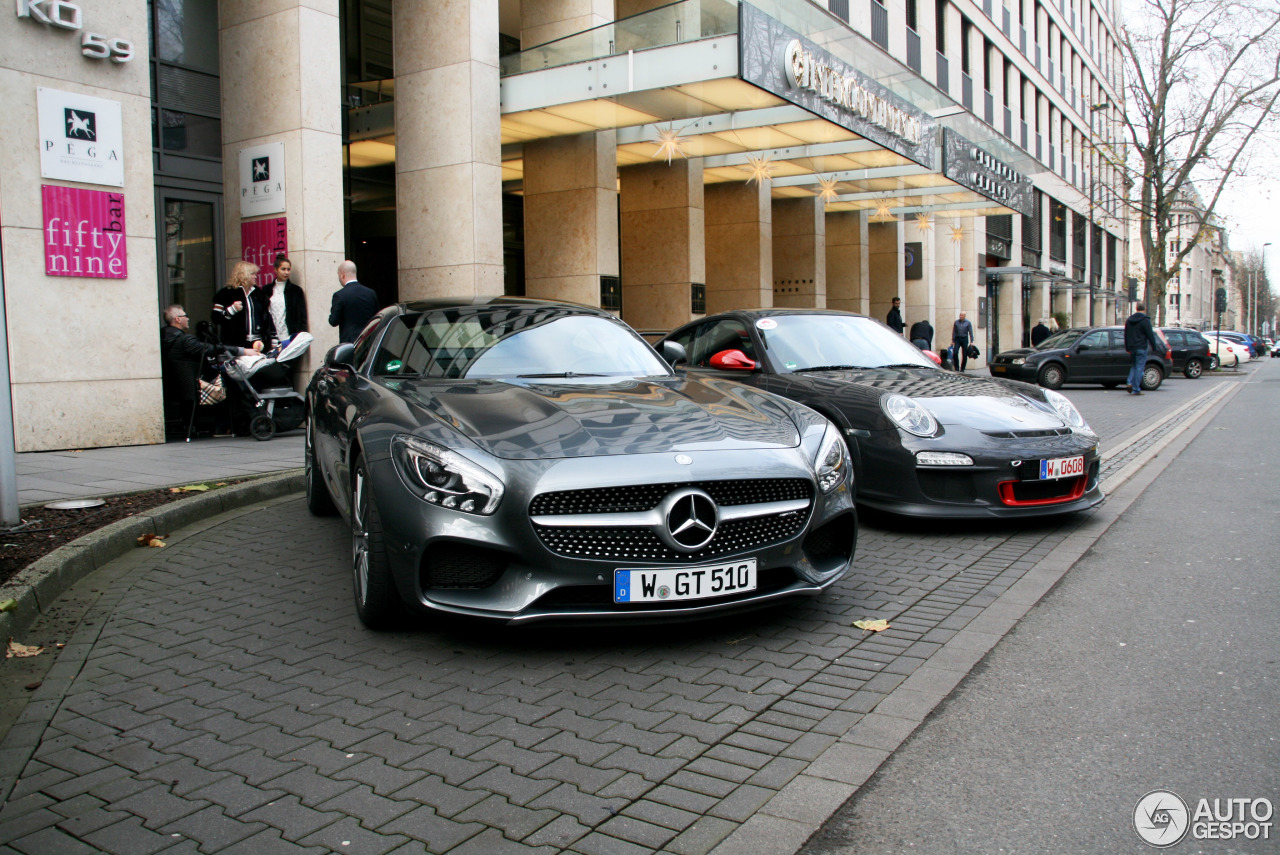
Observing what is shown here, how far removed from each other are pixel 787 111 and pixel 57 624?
13.3m

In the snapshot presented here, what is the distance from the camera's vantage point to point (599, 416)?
413 cm

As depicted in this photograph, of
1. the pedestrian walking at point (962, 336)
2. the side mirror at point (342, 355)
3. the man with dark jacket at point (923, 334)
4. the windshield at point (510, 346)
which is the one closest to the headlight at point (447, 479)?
the windshield at point (510, 346)

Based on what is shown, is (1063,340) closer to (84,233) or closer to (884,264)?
(884,264)

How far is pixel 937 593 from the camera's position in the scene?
476 cm

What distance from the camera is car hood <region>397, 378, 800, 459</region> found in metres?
3.84

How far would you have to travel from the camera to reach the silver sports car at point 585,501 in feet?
11.9

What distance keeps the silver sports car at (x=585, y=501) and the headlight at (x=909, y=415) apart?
5.23ft

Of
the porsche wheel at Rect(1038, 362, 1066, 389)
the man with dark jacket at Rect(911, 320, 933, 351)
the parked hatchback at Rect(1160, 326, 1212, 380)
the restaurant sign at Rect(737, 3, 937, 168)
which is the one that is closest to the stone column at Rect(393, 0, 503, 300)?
the restaurant sign at Rect(737, 3, 937, 168)

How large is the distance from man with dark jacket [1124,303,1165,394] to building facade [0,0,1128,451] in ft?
15.2

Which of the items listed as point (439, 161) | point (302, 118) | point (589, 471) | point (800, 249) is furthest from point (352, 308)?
point (800, 249)

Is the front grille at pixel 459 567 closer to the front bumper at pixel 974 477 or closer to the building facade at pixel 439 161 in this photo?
the front bumper at pixel 974 477

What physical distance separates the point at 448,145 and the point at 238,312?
4597 millimetres

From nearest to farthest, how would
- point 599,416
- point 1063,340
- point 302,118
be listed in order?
1. point 599,416
2. point 302,118
3. point 1063,340

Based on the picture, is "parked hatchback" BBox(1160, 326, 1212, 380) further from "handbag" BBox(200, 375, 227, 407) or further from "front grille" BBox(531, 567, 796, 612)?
"front grille" BBox(531, 567, 796, 612)
